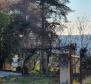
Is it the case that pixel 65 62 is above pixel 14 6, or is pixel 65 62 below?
below

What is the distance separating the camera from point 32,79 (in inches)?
577

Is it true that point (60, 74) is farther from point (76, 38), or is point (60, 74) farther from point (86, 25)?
point (86, 25)

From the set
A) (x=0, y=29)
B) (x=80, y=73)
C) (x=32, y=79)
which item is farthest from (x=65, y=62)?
(x=0, y=29)

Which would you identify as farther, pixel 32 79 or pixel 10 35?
pixel 10 35

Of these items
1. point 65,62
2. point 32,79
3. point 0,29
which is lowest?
point 32,79

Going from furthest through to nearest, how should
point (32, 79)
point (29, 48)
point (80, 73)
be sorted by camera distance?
point (29, 48) → point (32, 79) → point (80, 73)

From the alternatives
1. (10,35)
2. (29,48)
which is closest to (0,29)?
(10,35)

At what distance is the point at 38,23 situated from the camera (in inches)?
896

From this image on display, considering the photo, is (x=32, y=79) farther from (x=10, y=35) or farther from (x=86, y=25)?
(x=86, y=25)

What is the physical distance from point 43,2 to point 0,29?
14.0ft

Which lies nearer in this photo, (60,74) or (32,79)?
(60,74)

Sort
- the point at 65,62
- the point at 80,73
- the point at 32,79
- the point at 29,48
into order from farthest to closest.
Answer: the point at 29,48, the point at 32,79, the point at 80,73, the point at 65,62

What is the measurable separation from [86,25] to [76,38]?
288cm

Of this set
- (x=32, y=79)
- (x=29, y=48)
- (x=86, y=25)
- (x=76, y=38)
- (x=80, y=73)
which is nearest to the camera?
(x=80, y=73)
